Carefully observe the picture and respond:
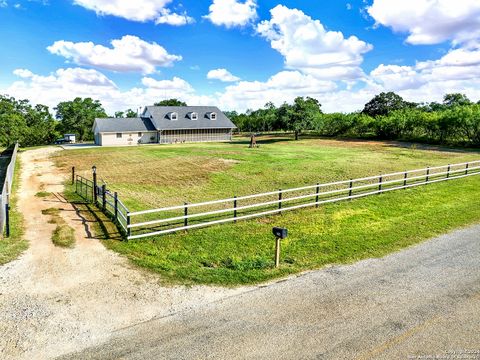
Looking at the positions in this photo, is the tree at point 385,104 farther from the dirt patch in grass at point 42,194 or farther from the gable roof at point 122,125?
the dirt patch in grass at point 42,194

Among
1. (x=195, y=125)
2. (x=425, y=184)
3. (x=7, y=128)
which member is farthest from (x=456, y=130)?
(x=7, y=128)

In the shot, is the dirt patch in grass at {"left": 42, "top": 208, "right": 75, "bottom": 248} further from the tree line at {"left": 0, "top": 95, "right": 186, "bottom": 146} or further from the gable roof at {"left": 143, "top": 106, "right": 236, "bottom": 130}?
the tree line at {"left": 0, "top": 95, "right": 186, "bottom": 146}

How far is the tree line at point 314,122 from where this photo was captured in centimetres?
5022

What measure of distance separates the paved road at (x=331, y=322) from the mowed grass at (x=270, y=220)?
4.05 ft

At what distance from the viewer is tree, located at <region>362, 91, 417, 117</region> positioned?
305 feet

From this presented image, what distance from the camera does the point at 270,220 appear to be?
1515 centimetres

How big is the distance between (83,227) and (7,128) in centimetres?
5636

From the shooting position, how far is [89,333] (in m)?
7.44

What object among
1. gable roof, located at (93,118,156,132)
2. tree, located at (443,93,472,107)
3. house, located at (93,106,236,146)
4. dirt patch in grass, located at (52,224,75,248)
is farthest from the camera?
tree, located at (443,93,472,107)

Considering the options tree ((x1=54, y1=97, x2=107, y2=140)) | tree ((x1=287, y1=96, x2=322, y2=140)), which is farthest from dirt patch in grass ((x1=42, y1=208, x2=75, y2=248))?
tree ((x1=54, y1=97, x2=107, y2=140))

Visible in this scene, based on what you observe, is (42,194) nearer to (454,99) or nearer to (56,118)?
(56,118)

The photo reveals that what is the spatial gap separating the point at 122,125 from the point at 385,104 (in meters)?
70.5

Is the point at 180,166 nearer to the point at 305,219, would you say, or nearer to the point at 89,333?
the point at 305,219

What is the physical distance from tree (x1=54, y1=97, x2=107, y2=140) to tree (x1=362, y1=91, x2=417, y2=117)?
232 feet
